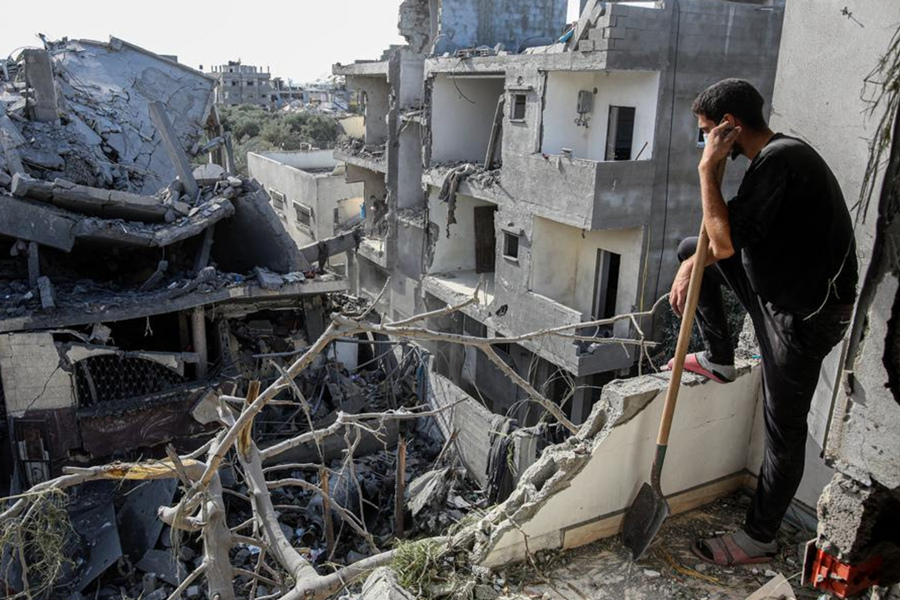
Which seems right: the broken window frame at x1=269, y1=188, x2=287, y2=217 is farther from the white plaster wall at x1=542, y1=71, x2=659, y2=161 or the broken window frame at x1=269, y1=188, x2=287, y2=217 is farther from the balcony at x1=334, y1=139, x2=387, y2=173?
the white plaster wall at x1=542, y1=71, x2=659, y2=161

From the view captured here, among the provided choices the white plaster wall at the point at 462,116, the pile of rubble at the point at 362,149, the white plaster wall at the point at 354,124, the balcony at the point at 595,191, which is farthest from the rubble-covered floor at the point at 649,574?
the white plaster wall at the point at 354,124

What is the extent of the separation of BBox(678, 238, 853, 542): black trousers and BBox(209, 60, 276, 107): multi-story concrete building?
65.6 meters

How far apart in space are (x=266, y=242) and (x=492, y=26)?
10397 millimetres

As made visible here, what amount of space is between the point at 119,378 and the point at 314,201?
14.6 m

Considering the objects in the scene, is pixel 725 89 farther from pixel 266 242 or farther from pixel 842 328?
pixel 266 242

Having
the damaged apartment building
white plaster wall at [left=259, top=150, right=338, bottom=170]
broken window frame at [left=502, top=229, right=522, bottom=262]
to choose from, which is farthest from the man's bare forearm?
white plaster wall at [left=259, top=150, right=338, bottom=170]

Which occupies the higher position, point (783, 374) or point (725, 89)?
point (725, 89)

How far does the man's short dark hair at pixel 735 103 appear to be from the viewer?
3549 millimetres

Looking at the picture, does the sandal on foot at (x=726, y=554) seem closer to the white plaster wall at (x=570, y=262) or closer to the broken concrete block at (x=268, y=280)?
the broken concrete block at (x=268, y=280)

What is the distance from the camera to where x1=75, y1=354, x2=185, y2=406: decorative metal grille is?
11258mm

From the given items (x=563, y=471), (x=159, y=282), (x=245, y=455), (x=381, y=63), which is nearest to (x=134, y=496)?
(x=159, y=282)

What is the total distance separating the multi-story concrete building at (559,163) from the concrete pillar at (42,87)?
27.6ft

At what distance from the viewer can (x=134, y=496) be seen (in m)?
11.1

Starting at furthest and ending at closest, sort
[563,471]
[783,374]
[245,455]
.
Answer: [245,455], [563,471], [783,374]
